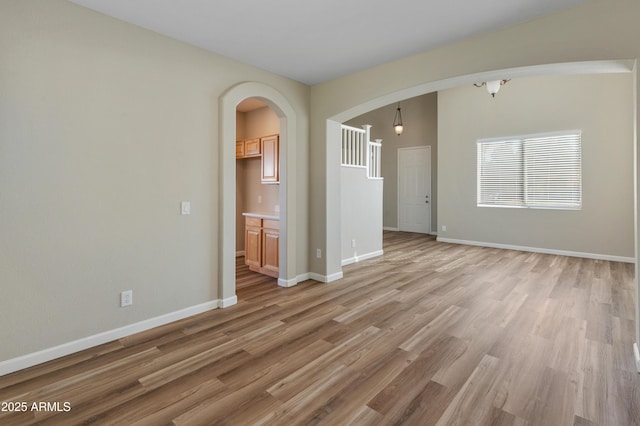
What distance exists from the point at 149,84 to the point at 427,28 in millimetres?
2680

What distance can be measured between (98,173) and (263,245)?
2595 millimetres

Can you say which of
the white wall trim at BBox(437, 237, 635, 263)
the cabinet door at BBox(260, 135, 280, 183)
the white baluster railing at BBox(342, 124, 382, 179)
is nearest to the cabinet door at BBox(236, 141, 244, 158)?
the cabinet door at BBox(260, 135, 280, 183)

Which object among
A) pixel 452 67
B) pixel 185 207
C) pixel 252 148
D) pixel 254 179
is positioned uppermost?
pixel 452 67

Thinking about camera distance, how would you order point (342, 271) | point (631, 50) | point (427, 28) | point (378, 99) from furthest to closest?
point (342, 271)
point (378, 99)
point (427, 28)
point (631, 50)

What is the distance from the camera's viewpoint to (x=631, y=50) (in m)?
2.28

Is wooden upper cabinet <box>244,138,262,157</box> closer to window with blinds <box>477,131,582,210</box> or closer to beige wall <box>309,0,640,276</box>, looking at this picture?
beige wall <box>309,0,640,276</box>

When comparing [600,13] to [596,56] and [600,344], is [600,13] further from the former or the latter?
[600,344]

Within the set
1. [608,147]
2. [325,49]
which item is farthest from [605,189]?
[325,49]

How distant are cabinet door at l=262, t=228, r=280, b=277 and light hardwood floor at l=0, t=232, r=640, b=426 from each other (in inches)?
32.5

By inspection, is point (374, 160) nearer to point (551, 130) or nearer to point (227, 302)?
point (551, 130)

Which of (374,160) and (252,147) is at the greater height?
(252,147)

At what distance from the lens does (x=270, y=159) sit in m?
5.29

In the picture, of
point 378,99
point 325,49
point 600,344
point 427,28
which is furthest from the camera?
point 378,99

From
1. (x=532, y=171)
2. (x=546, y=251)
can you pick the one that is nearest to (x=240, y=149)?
(x=532, y=171)
